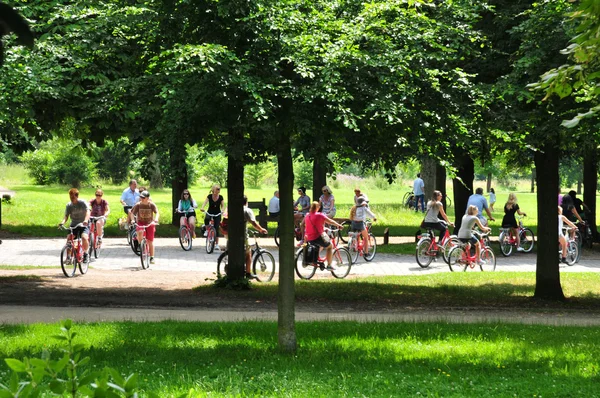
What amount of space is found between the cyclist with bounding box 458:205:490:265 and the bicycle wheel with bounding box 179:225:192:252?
7.96 meters

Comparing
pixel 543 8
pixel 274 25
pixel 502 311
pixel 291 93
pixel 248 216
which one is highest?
pixel 543 8

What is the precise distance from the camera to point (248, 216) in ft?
57.9

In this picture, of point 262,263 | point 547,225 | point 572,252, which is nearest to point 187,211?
point 262,263

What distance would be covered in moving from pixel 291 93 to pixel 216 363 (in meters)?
2.66

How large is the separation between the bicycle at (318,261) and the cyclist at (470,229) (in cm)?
289

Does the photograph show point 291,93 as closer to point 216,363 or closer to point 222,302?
point 216,363

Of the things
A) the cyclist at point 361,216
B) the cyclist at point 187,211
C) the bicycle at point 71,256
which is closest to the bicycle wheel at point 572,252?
the cyclist at point 361,216

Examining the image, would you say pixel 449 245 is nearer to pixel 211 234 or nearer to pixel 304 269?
pixel 304 269

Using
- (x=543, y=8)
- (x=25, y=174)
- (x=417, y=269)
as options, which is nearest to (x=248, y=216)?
(x=417, y=269)

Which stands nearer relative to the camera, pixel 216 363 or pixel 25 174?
pixel 216 363

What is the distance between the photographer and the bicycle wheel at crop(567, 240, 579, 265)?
2284 centimetres

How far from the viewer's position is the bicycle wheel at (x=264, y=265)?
57.0 feet

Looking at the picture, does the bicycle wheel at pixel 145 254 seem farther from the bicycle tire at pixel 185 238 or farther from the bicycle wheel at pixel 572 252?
the bicycle wheel at pixel 572 252

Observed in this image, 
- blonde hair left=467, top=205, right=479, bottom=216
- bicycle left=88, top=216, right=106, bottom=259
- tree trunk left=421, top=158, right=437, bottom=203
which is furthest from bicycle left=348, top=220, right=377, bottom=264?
tree trunk left=421, top=158, right=437, bottom=203
